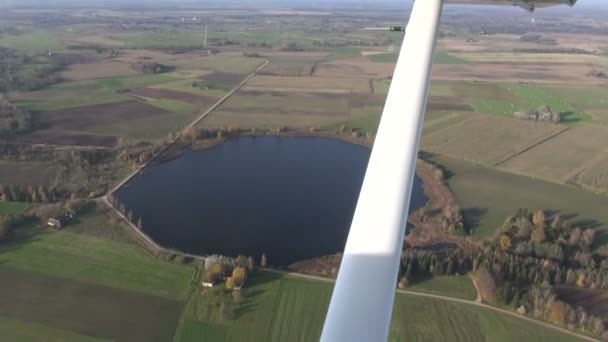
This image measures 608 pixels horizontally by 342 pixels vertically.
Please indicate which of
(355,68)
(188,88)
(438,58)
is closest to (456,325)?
(188,88)

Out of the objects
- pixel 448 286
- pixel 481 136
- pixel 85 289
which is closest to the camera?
pixel 85 289

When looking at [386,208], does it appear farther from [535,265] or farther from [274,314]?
[535,265]

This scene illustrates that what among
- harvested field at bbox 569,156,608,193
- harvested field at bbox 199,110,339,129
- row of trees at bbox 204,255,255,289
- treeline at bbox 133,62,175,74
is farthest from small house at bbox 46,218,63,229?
treeline at bbox 133,62,175,74

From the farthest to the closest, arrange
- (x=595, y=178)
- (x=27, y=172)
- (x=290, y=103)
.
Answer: (x=290, y=103), (x=595, y=178), (x=27, y=172)

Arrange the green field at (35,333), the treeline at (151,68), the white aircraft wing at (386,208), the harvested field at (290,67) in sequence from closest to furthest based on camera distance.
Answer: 1. the white aircraft wing at (386,208)
2. the green field at (35,333)
3. the treeline at (151,68)
4. the harvested field at (290,67)

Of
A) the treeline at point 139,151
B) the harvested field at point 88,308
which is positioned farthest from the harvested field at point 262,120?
the harvested field at point 88,308

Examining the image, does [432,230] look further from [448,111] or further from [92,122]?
[92,122]

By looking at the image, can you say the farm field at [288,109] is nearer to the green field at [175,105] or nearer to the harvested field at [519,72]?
the green field at [175,105]
